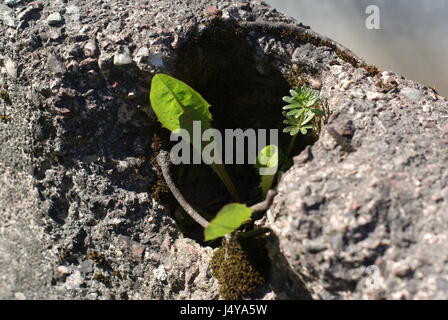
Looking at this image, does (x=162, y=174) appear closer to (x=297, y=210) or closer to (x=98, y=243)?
(x=98, y=243)

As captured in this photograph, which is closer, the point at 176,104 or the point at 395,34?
the point at 176,104

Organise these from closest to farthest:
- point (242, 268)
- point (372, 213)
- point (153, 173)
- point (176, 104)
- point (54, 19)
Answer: point (372, 213), point (242, 268), point (176, 104), point (153, 173), point (54, 19)

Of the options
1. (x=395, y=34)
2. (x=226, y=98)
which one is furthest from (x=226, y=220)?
(x=395, y=34)

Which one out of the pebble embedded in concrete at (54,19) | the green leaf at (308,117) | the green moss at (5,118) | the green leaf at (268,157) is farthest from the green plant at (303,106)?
the green moss at (5,118)

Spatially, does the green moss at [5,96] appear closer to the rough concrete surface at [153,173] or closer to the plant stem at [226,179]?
the rough concrete surface at [153,173]

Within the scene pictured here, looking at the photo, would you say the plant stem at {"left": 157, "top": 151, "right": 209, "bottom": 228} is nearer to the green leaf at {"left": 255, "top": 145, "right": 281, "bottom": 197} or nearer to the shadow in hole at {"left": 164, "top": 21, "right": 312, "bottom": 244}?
the shadow in hole at {"left": 164, "top": 21, "right": 312, "bottom": 244}

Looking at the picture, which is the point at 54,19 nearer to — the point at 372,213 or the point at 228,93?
the point at 228,93
